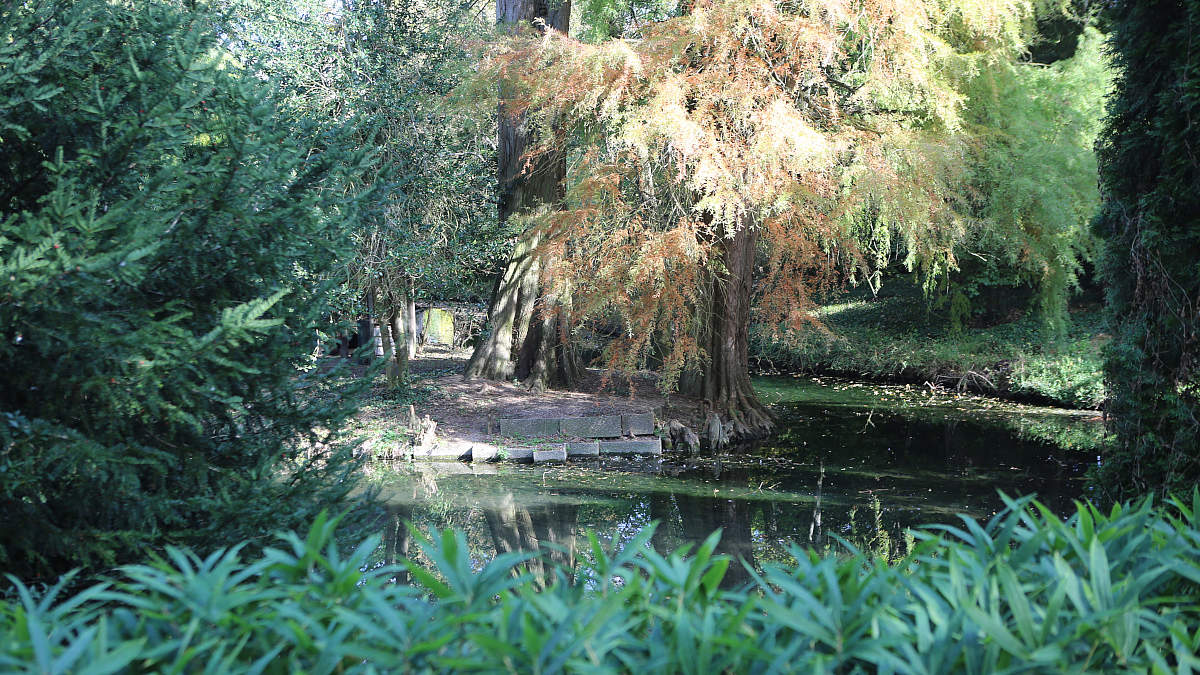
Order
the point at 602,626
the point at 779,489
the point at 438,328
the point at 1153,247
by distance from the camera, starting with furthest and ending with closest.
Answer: the point at 438,328 → the point at 779,489 → the point at 1153,247 → the point at 602,626

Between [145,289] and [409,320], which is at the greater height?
[409,320]

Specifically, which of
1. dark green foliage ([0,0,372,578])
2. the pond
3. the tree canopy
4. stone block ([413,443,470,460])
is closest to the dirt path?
stone block ([413,443,470,460])

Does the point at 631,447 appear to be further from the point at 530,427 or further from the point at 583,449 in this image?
the point at 530,427

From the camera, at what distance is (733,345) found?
12812 mm

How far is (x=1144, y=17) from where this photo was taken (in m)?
5.35

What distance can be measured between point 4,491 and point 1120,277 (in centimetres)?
633

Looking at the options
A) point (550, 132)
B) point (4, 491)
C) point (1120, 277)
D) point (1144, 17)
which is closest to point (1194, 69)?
point (1144, 17)

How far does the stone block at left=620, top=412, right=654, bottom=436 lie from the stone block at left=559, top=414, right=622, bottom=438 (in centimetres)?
15

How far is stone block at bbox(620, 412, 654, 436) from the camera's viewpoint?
11469 millimetres

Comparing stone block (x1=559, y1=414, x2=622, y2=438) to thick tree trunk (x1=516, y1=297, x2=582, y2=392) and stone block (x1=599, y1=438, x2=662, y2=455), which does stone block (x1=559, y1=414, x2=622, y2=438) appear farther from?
thick tree trunk (x1=516, y1=297, x2=582, y2=392)

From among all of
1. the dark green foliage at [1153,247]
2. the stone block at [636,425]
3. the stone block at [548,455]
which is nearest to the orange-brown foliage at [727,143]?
the stone block at [636,425]

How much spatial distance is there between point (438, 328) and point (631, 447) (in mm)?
11800

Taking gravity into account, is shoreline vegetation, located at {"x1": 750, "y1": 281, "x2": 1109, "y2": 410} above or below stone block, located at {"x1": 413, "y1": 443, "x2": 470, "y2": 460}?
above

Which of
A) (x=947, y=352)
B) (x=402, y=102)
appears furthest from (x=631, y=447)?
(x=947, y=352)
